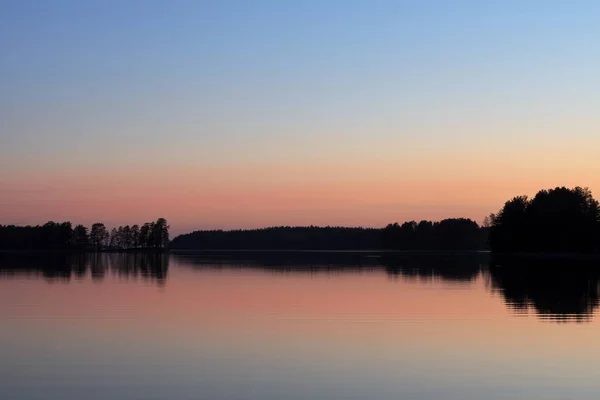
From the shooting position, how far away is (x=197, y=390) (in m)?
17.8

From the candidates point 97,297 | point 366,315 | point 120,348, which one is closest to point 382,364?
point 120,348

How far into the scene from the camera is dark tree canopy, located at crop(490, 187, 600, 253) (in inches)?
5812

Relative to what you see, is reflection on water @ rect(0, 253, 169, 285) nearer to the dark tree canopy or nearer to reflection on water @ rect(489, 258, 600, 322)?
reflection on water @ rect(489, 258, 600, 322)

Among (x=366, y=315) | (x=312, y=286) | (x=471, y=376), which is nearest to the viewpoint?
(x=471, y=376)

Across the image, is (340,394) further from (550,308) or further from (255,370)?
(550,308)

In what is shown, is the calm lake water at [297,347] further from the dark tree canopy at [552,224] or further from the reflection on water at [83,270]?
the dark tree canopy at [552,224]

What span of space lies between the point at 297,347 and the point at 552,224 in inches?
5492

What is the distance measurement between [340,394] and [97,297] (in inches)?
1125

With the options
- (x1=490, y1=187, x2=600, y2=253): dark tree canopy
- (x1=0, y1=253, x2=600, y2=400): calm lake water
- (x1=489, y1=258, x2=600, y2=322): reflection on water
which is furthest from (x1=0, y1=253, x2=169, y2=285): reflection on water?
(x1=490, y1=187, x2=600, y2=253): dark tree canopy

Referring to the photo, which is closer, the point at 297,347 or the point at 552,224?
the point at 297,347

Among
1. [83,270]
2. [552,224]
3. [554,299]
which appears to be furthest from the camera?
[552,224]

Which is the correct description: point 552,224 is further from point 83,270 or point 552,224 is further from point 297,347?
point 297,347

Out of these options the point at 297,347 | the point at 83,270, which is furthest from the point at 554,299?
the point at 83,270

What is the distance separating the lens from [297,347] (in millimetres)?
24375
